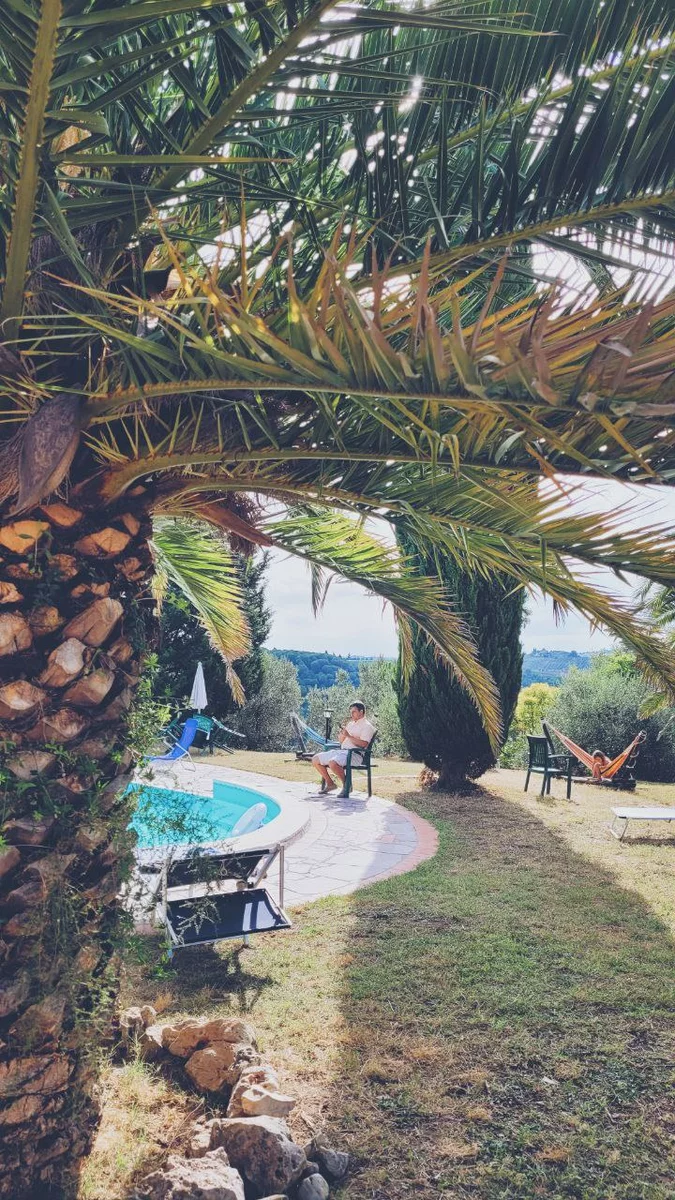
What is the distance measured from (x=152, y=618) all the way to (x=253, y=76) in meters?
1.90

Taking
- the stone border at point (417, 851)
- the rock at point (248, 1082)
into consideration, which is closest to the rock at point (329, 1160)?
the rock at point (248, 1082)

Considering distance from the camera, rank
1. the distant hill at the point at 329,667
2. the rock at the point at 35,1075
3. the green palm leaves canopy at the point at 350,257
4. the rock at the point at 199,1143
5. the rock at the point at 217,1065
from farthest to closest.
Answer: the distant hill at the point at 329,667 < the rock at the point at 217,1065 < the rock at the point at 199,1143 < the rock at the point at 35,1075 < the green palm leaves canopy at the point at 350,257

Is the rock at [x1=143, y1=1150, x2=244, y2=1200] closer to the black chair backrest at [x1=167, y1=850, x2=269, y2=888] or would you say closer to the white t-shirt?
the black chair backrest at [x1=167, y1=850, x2=269, y2=888]

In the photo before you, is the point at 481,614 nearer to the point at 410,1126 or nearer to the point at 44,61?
the point at 410,1126

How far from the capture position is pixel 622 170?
2180mm

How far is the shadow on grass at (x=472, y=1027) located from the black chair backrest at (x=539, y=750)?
4141 mm

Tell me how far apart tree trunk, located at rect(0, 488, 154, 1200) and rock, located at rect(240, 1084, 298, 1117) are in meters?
0.56

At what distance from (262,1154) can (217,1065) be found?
0.61 m

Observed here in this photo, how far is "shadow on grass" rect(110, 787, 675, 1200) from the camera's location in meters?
2.83

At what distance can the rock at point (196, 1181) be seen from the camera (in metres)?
2.36

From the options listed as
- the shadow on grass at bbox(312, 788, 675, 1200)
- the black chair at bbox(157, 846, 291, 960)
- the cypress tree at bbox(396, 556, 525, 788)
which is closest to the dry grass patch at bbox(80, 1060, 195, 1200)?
the shadow on grass at bbox(312, 788, 675, 1200)

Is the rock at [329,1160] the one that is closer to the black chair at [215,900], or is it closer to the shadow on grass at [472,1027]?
the shadow on grass at [472,1027]

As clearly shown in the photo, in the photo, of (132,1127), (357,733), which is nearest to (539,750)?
(357,733)

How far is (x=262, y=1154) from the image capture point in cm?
261
